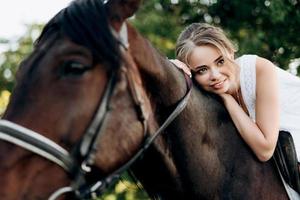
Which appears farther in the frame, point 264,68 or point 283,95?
point 283,95

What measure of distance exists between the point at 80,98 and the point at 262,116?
1.31 m

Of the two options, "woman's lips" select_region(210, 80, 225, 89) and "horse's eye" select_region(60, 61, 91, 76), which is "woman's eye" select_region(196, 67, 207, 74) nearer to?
"woman's lips" select_region(210, 80, 225, 89)

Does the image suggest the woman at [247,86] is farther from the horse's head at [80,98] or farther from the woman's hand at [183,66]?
the horse's head at [80,98]

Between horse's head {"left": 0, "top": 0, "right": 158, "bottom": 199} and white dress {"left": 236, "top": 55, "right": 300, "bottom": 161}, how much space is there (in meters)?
0.96

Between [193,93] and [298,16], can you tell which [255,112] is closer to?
[193,93]

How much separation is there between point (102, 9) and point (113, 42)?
202 mm

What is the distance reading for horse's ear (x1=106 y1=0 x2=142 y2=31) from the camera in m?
3.25

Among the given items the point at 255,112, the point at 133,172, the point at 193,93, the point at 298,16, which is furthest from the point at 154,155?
the point at 298,16

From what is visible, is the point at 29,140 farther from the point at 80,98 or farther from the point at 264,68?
the point at 264,68

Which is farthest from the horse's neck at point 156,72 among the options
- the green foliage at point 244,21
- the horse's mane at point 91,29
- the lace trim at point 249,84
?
the green foliage at point 244,21

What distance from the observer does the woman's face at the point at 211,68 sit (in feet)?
13.1

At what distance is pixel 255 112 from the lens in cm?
397

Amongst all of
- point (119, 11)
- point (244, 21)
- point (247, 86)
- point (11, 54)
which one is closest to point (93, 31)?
point (119, 11)

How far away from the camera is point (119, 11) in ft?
10.7
